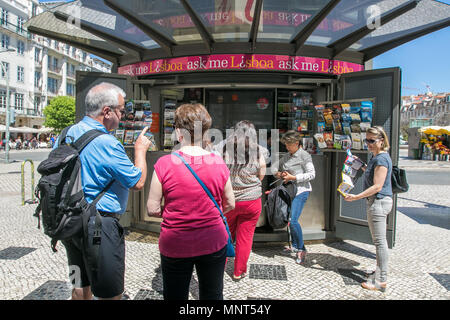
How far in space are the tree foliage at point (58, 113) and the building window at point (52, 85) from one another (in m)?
6.96

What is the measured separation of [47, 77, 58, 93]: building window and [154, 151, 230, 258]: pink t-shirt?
60.5 meters

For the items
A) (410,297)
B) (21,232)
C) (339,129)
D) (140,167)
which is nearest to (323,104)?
(339,129)

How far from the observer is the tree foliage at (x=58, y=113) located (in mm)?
48875

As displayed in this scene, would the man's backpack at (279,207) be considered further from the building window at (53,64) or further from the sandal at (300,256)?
the building window at (53,64)

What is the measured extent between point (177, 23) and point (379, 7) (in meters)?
2.87

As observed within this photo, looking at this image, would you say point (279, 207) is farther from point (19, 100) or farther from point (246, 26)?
point (19, 100)

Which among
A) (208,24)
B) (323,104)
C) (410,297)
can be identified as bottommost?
(410,297)

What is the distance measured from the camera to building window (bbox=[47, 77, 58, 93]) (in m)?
54.8

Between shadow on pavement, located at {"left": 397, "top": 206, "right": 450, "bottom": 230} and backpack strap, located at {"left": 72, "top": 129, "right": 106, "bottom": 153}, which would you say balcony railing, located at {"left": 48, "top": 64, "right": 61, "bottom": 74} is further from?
backpack strap, located at {"left": 72, "top": 129, "right": 106, "bottom": 153}

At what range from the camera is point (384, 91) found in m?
4.56
